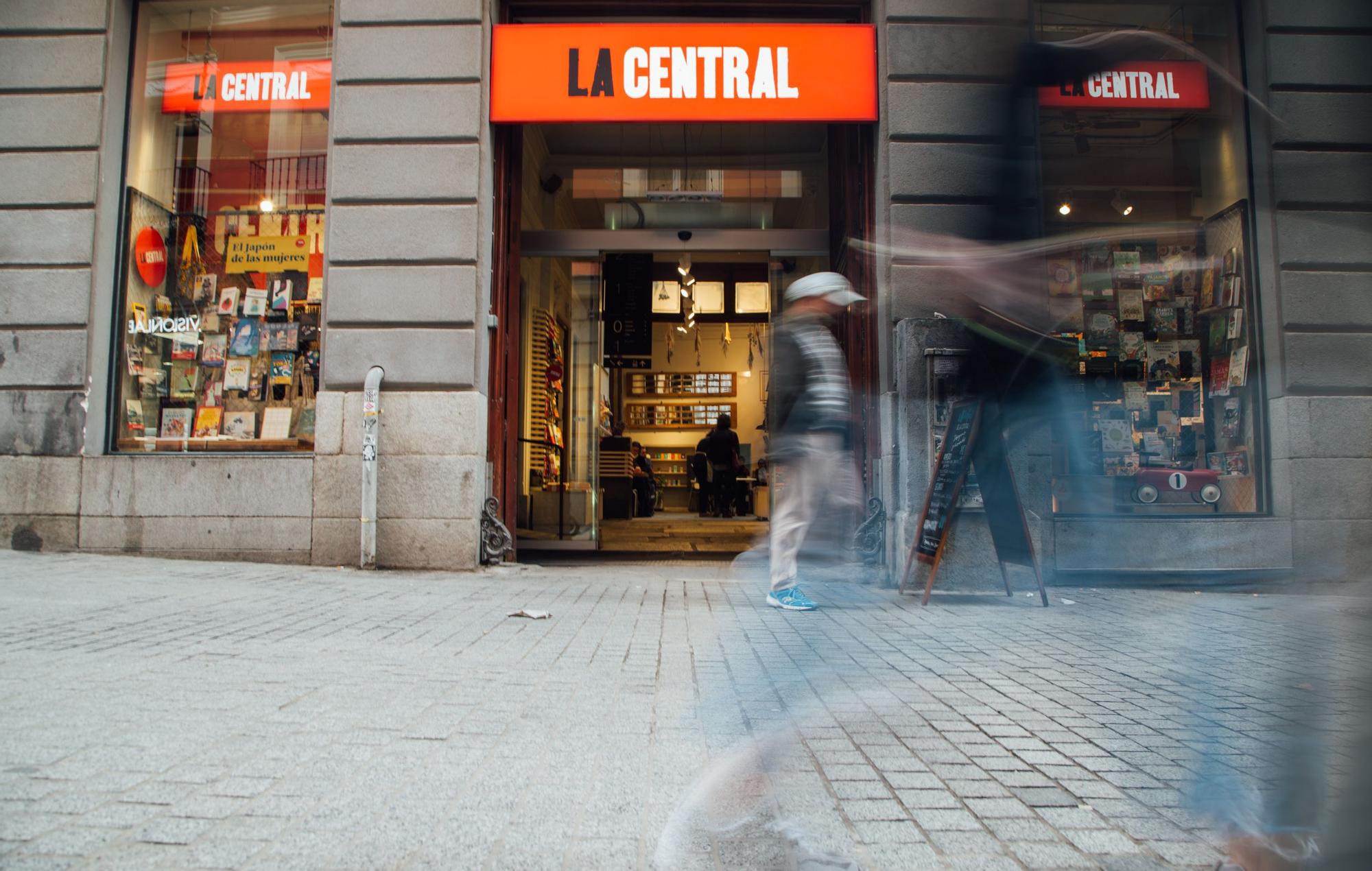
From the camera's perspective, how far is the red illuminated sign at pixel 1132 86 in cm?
221

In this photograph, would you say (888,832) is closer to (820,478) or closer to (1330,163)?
(1330,163)

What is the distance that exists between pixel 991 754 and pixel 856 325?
19.0ft

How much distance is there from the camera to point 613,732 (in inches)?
127

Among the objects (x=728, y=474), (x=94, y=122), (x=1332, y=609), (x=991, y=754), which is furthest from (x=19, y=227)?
(x=728, y=474)

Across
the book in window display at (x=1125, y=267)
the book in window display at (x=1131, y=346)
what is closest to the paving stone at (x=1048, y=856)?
the book in window display at (x=1125, y=267)

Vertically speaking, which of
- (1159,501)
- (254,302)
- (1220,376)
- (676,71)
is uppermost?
(676,71)

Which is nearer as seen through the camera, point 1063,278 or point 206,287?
point 1063,278

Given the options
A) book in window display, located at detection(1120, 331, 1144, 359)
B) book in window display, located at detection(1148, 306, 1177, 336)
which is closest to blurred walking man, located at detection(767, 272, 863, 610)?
book in window display, located at detection(1148, 306, 1177, 336)

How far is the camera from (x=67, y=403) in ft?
26.1

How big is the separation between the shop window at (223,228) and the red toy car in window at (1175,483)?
7.00m

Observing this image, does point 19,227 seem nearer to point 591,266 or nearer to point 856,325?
point 591,266

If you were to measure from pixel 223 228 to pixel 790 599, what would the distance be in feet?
21.4

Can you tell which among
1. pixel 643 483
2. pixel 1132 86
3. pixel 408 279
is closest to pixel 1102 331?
pixel 1132 86

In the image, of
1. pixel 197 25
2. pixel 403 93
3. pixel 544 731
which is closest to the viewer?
pixel 544 731
